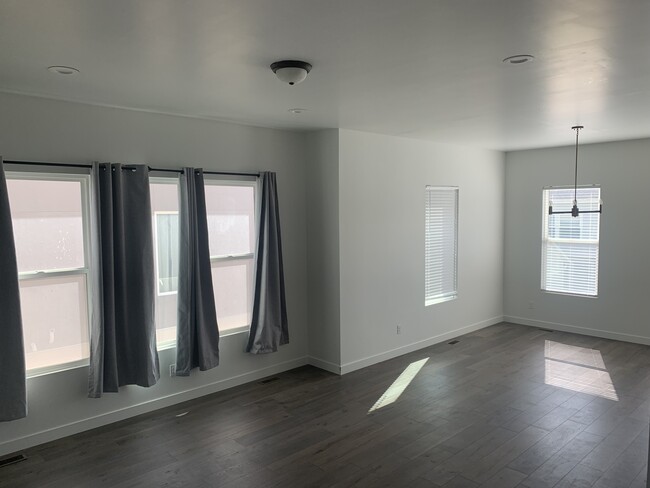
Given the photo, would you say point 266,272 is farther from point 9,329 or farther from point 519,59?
point 519,59

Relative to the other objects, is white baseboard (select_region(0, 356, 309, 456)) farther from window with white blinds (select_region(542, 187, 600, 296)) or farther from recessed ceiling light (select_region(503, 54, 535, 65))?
window with white blinds (select_region(542, 187, 600, 296))

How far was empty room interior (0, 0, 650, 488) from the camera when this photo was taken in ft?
8.02

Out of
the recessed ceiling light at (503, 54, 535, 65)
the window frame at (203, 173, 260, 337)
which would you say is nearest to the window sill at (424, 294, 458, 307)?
the window frame at (203, 173, 260, 337)

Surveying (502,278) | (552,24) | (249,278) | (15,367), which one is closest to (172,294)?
(249,278)

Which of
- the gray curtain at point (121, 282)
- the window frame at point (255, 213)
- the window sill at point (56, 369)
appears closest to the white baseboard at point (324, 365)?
the window frame at point (255, 213)

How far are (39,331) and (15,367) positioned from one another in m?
0.34

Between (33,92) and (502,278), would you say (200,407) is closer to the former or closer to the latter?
(33,92)

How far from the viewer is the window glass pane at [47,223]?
3578mm

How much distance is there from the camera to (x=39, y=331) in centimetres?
371

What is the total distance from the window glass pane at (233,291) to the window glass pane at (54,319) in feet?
4.10

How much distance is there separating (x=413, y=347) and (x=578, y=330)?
8.25ft

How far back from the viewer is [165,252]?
433 cm

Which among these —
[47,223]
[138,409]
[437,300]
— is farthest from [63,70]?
[437,300]

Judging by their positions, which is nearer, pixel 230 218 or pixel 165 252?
pixel 165 252
